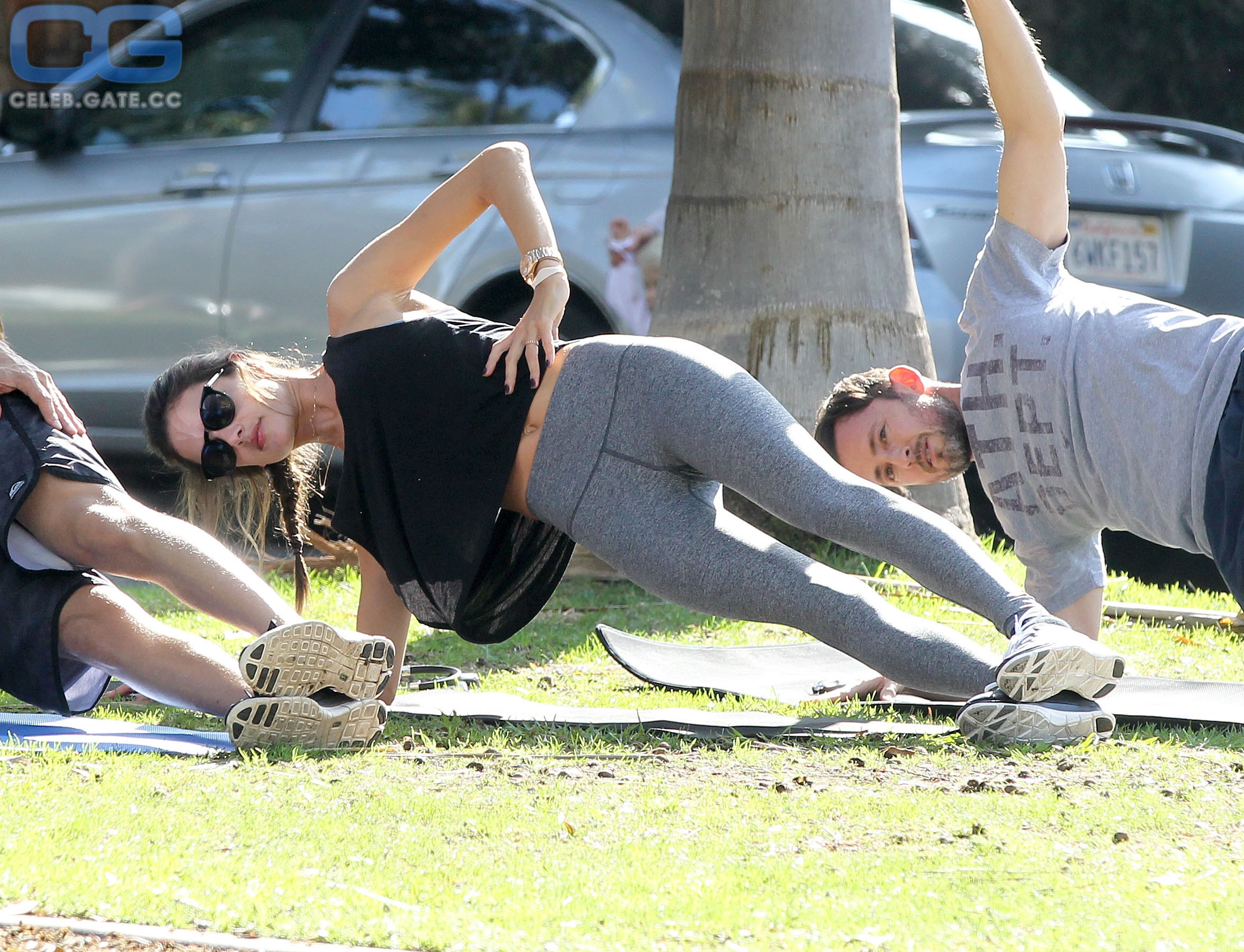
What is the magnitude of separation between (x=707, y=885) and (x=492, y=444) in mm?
1492

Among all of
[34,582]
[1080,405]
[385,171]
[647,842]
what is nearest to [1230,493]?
[1080,405]

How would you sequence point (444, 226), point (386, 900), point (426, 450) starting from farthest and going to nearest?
point (444, 226) → point (426, 450) → point (386, 900)

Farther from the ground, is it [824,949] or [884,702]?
[824,949]

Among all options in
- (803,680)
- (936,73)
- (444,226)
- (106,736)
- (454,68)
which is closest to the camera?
(106,736)

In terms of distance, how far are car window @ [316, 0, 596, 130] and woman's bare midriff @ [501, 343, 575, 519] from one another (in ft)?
8.76

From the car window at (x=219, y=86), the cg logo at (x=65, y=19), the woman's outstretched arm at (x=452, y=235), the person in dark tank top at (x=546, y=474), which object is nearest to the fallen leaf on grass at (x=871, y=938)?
the person in dark tank top at (x=546, y=474)

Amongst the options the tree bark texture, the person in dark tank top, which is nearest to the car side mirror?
the tree bark texture

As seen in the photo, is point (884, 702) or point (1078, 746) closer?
point (1078, 746)

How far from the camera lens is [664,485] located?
348 centimetres

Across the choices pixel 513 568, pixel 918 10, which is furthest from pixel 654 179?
pixel 513 568

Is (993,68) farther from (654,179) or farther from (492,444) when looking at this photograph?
(654,179)

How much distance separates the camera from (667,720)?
3.27 meters

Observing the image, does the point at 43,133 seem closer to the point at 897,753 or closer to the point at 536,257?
the point at 536,257

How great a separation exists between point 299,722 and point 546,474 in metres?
0.82
